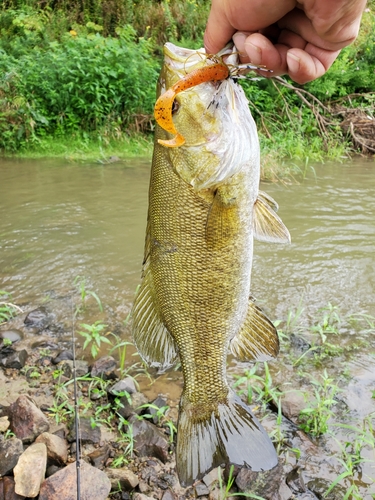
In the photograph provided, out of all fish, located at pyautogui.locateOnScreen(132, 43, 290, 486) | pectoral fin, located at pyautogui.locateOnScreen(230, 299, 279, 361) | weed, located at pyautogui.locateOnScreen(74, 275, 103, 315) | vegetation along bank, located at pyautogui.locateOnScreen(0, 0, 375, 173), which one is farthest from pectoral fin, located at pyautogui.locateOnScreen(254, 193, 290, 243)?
vegetation along bank, located at pyautogui.locateOnScreen(0, 0, 375, 173)

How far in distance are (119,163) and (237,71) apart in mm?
8238

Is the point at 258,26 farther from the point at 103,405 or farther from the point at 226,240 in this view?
the point at 103,405

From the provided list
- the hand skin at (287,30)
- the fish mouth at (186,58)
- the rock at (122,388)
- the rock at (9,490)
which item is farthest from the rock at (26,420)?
the hand skin at (287,30)

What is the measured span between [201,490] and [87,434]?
2.46 ft

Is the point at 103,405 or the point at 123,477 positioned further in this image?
the point at 103,405

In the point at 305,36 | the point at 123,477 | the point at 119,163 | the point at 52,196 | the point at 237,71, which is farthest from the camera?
the point at 119,163

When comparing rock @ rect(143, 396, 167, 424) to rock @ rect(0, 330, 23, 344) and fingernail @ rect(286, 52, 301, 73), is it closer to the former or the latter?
rock @ rect(0, 330, 23, 344)

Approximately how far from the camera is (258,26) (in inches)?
79.1

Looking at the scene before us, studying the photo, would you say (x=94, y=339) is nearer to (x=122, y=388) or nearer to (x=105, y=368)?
(x=105, y=368)

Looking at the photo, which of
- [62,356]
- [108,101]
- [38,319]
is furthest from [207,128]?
[108,101]

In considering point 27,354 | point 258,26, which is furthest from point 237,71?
point 27,354

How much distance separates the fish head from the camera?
163 cm

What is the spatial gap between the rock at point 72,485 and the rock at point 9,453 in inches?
9.0

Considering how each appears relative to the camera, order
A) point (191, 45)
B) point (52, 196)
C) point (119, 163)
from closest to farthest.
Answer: point (52, 196) → point (119, 163) → point (191, 45)
